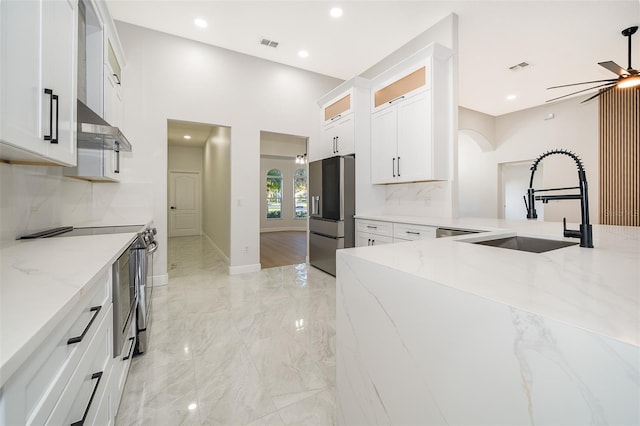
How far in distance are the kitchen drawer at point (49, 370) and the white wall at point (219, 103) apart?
3.18m

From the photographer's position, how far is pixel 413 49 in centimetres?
391

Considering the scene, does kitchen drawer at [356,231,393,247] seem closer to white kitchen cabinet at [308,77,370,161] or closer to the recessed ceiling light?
white kitchen cabinet at [308,77,370,161]

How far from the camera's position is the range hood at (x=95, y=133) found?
69.7 inches

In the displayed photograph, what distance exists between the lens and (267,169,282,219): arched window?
10305 millimetres

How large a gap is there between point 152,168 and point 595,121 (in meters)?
8.18

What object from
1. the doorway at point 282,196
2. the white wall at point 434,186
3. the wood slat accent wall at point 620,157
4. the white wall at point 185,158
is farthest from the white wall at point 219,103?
the wood slat accent wall at point 620,157

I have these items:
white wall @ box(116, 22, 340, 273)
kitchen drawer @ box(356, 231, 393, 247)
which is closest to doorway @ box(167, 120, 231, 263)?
white wall @ box(116, 22, 340, 273)

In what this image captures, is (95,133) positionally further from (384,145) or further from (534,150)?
(534,150)

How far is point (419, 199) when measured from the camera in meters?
3.80

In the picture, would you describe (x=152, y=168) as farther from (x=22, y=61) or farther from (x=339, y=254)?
(x=339, y=254)

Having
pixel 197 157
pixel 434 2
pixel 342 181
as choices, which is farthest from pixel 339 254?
pixel 197 157

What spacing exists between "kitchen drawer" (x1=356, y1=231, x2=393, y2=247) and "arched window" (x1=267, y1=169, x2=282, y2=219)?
6.71 m

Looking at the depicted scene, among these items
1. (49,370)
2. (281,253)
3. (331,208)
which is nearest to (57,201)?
(49,370)

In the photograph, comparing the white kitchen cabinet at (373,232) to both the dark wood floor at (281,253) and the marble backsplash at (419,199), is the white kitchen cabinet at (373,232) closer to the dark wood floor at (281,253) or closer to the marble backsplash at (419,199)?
the marble backsplash at (419,199)
